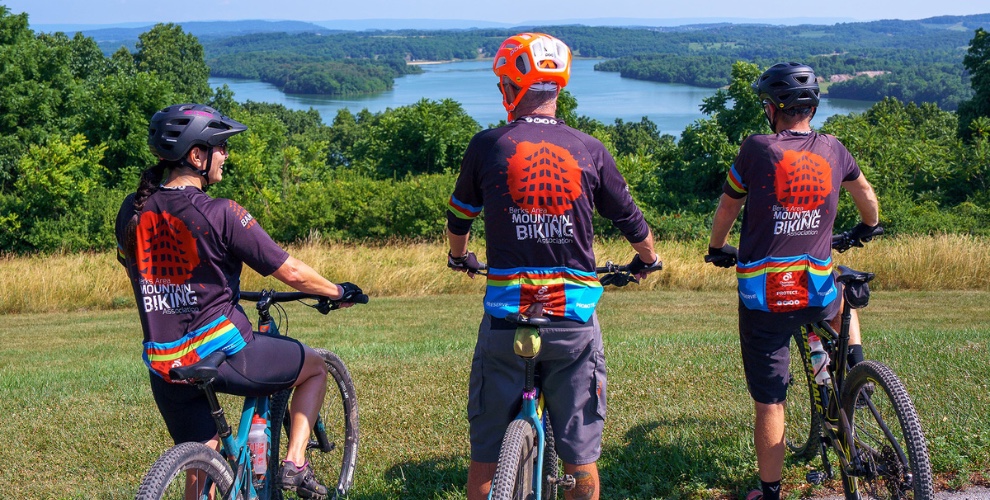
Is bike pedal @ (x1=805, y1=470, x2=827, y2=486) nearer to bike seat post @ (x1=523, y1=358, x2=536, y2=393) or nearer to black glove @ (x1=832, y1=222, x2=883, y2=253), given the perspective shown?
black glove @ (x1=832, y1=222, x2=883, y2=253)

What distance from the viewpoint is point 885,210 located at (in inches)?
1099

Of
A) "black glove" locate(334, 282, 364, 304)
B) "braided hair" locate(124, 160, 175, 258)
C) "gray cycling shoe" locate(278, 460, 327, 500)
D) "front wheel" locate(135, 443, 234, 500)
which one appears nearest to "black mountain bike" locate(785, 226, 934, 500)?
"black glove" locate(334, 282, 364, 304)

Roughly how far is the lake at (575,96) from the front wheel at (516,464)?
86.0m

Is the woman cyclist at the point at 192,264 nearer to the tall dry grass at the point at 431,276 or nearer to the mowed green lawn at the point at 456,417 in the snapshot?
the mowed green lawn at the point at 456,417

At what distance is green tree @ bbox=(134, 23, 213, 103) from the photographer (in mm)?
73963

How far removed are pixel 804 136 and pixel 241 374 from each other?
8.97ft

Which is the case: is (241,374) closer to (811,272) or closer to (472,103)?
(811,272)

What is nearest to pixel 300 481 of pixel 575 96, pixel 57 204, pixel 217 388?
pixel 217 388

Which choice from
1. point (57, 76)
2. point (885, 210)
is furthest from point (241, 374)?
point (57, 76)

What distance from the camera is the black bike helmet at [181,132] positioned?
141 inches

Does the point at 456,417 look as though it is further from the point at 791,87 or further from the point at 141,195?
the point at 791,87

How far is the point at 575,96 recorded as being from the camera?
370 feet

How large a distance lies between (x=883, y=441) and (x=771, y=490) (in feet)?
1.88

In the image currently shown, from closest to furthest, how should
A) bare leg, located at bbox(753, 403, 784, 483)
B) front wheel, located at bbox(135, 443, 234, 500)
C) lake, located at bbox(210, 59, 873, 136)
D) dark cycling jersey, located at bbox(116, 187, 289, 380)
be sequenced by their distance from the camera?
1. front wheel, located at bbox(135, 443, 234, 500)
2. dark cycling jersey, located at bbox(116, 187, 289, 380)
3. bare leg, located at bbox(753, 403, 784, 483)
4. lake, located at bbox(210, 59, 873, 136)
